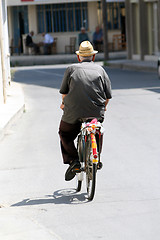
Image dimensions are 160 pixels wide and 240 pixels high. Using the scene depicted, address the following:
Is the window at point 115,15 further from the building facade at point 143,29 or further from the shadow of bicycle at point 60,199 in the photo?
the shadow of bicycle at point 60,199

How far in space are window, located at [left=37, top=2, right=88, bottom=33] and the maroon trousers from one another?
1422 inches

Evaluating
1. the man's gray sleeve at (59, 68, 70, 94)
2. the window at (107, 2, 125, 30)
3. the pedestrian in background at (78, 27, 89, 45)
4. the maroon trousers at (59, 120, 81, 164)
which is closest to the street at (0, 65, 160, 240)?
the maroon trousers at (59, 120, 81, 164)

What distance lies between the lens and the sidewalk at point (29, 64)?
43.9ft

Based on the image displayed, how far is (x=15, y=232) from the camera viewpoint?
564 cm

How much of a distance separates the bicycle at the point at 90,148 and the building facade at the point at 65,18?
117ft

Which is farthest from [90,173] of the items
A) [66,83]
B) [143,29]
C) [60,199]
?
[143,29]

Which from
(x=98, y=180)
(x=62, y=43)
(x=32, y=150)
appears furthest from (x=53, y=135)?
(x=62, y=43)

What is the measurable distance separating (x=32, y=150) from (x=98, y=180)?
2604 mm

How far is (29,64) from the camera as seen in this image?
37.9 metres

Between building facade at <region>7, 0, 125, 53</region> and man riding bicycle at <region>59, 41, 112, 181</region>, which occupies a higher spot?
building facade at <region>7, 0, 125, 53</region>

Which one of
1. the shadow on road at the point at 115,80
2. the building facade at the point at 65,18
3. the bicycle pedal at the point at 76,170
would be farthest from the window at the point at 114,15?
the bicycle pedal at the point at 76,170

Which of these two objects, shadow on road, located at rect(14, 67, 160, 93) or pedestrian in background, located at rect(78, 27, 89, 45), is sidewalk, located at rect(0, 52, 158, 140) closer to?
shadow on road, located at rect(14, 67, 160, 93)

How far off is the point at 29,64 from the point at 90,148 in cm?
3152

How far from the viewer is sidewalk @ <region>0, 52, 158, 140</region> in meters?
13.4
